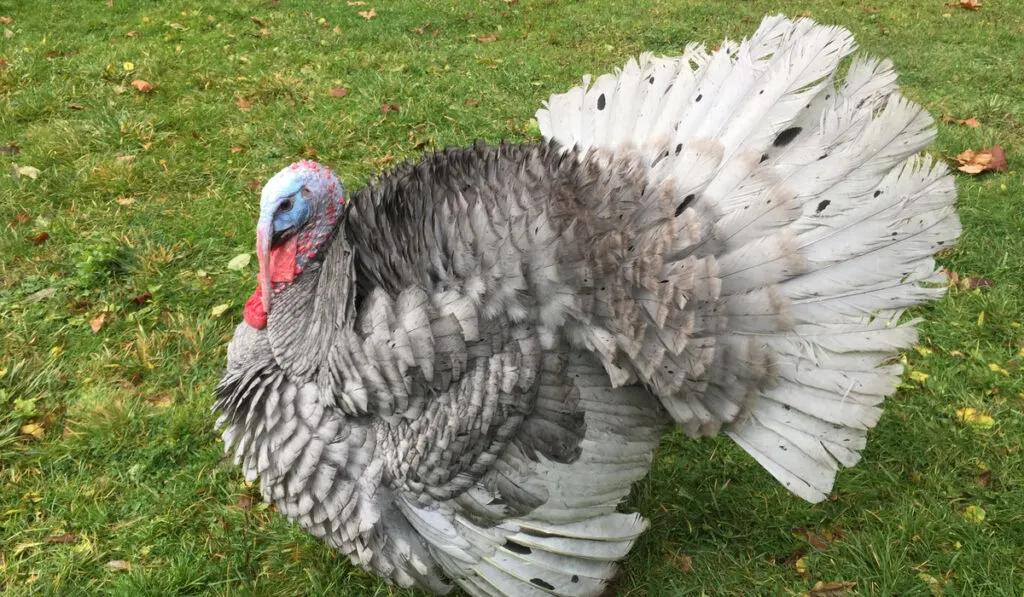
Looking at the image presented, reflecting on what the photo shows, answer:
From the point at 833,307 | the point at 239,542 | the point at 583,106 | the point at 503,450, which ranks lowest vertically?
the point at 239,542

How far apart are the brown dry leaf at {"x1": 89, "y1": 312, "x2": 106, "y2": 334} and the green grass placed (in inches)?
1.4

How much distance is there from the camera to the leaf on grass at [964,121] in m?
5.62

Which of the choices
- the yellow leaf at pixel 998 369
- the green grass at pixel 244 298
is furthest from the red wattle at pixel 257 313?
the yellow leaf at pixel 998 369

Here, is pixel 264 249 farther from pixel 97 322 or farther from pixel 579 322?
pixel 97 322

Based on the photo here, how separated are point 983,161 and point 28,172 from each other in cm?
682

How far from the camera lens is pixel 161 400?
12.1ft

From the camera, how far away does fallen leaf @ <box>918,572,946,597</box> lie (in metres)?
2.70

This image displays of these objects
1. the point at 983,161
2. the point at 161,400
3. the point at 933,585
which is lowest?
the point at 161,400

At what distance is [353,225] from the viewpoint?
8.34 feet

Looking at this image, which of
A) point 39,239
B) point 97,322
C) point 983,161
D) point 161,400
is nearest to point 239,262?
point 97,322

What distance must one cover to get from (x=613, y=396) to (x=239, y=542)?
1738 mm

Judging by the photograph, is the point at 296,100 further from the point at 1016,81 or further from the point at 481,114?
the point at 1016,81

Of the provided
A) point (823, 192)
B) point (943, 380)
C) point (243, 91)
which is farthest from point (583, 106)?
point (243, 91)

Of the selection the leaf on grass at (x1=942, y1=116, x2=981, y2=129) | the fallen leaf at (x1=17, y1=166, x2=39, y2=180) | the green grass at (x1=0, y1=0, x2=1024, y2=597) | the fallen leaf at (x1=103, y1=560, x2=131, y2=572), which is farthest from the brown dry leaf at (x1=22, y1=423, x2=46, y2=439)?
the leaf on grass at (x1=942, y1=116, x2=981, y2=129)
